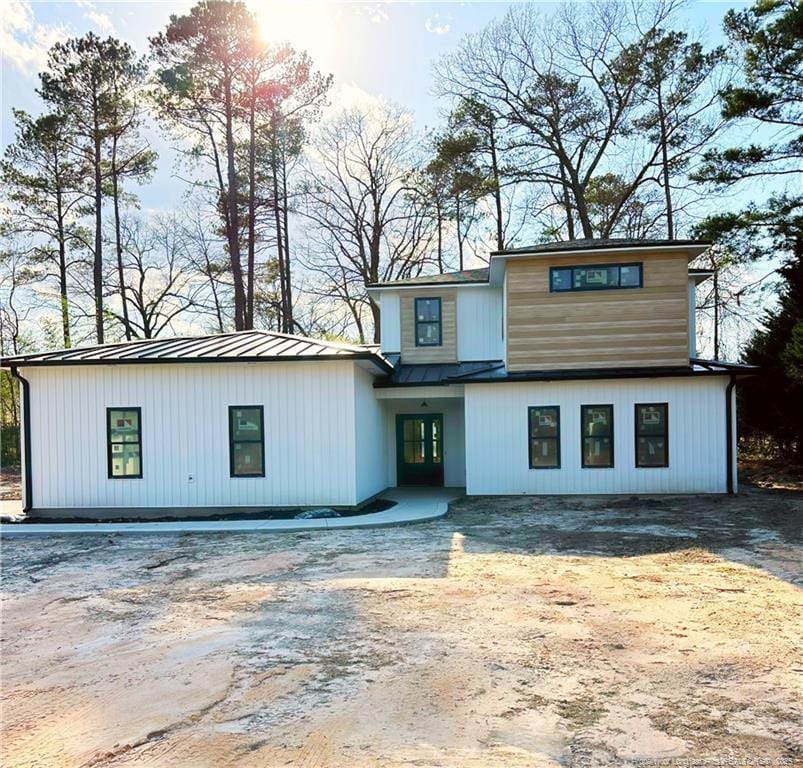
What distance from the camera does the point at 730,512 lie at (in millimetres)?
10320

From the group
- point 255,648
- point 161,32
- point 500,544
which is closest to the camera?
point 255,648

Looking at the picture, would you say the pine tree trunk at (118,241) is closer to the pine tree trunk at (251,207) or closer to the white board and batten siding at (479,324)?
the pine tree trunk at (251,207)

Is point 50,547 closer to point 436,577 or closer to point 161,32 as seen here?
point 436,577

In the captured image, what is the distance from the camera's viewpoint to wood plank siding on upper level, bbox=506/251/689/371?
12617mm

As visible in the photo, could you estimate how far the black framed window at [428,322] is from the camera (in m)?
15.6

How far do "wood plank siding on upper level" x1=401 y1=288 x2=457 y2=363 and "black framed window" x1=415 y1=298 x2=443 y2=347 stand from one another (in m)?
0.08

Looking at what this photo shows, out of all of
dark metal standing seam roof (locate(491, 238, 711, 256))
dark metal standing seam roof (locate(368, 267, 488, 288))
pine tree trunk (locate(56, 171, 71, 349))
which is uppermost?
pine tree trunk (locate(56, 171, 71, 349))

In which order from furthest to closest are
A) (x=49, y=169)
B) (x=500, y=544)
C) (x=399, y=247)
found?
(x=399, y=247) < (x=49, y=169) < (x=500, y=544)

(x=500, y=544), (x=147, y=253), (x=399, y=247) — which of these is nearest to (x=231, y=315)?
(x=147, y=253)

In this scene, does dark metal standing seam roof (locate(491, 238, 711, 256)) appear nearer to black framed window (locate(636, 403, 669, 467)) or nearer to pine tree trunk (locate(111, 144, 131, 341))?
black framed window (locate(636, 403, 669, 467))

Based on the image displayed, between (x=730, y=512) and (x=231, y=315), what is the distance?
956 inches

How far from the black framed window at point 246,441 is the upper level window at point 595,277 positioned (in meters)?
6.65

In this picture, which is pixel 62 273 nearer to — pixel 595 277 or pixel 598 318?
pixel 595 277

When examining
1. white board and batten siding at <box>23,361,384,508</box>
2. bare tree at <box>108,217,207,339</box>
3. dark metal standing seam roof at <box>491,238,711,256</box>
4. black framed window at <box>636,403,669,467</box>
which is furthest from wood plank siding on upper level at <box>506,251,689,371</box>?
bare tree at <box>108,217,207,339</box>
